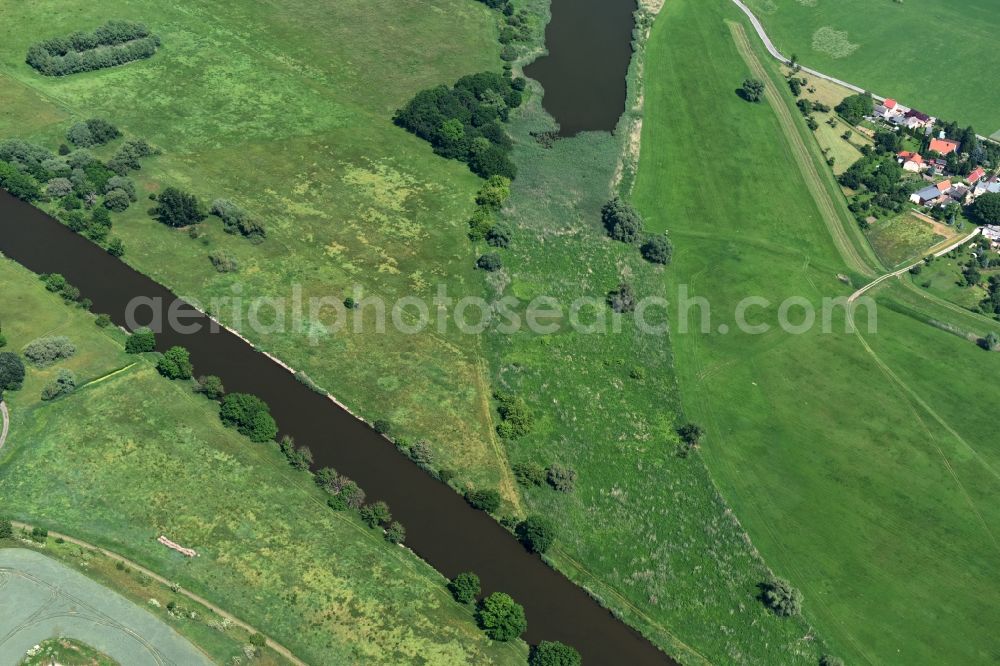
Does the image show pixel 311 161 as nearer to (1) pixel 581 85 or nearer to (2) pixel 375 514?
(1) pixel 581 85

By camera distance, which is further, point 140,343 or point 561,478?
point 140,343

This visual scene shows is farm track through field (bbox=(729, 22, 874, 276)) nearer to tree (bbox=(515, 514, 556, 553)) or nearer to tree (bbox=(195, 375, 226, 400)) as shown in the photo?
tree (bbox=(515, 514, 556, 553))

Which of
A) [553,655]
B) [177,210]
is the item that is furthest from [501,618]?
[177,210]

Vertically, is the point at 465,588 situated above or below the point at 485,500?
below

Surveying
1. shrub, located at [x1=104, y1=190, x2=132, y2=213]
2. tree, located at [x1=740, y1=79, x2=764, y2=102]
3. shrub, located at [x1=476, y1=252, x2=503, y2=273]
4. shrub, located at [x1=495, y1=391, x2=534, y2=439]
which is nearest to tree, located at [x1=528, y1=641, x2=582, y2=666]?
shrub, located at [x1=495, y1=391, x2=534, y2=439]

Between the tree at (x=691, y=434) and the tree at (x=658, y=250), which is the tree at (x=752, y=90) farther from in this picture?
the tree at (x=691, y=434)

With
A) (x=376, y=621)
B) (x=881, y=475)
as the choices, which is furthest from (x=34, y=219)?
(x=881, y=475)
